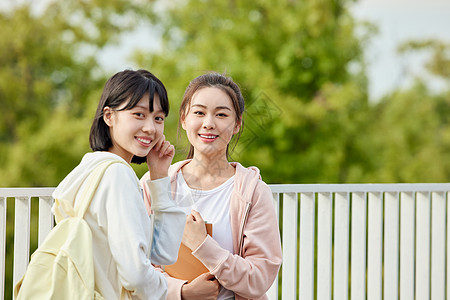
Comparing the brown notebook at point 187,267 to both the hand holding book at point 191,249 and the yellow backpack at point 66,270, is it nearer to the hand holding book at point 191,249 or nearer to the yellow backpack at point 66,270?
the hand holding book at point 191,249

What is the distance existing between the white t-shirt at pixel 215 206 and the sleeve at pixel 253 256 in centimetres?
6

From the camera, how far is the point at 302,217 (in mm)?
2355

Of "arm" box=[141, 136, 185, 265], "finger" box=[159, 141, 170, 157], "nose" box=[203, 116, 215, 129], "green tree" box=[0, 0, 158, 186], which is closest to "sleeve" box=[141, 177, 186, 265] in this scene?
"arm" box=[141, 136, 185, 265]

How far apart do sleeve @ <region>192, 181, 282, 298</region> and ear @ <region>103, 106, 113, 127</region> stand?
462 millimetres

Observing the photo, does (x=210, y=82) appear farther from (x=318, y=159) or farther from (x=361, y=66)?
(x=361, y=66)

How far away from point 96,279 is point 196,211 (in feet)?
1.66

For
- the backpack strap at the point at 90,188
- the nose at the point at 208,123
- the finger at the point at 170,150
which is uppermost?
the nose at the point at 208,123

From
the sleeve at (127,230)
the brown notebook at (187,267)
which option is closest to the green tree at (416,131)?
the brown notebook at (187,267)

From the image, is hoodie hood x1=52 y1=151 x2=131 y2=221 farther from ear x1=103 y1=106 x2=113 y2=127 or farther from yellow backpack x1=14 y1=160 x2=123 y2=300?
ear x1=103 y1=106 x2=113 y2=127

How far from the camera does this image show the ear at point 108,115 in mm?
1340

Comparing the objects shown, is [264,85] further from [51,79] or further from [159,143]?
Answer: [159,143]

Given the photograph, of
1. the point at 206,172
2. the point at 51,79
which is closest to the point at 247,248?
the point at 206,172

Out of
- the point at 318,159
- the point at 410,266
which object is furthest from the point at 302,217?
the point at 318,159

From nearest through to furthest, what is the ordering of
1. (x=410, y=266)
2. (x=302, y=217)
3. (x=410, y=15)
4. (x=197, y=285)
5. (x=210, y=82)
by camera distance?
(x=197, y=285) → (x=210, y=82) → (x=302, y=217) → (x=410, y=266) → (x=410, y=15)
